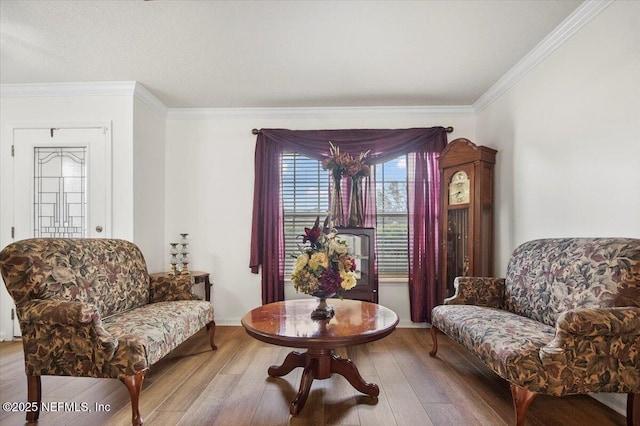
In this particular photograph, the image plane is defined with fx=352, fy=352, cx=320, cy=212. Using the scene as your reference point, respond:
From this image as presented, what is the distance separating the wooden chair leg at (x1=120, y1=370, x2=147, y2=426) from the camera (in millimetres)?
1927

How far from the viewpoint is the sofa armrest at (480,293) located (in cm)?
286

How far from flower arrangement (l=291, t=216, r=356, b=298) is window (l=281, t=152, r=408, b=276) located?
1828mm

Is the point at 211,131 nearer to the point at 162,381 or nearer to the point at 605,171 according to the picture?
the point at 162,381

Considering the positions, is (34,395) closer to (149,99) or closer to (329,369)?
(329,369)

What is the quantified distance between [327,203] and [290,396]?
89.5 inches

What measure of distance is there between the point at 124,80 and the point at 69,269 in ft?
6.44

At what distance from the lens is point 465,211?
11.4 ft

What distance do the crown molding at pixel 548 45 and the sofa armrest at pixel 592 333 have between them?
72.8 inches

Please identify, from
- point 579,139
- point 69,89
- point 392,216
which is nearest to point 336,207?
point 392,216

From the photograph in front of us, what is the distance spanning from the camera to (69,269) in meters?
2.37

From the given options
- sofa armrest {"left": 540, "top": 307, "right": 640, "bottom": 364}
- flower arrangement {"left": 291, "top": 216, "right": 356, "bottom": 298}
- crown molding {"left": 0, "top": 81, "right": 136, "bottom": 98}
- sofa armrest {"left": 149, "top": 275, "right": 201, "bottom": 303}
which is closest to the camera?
sofa armrest {"left": 540, "top": 307, "right": 640, "bottom": 364}

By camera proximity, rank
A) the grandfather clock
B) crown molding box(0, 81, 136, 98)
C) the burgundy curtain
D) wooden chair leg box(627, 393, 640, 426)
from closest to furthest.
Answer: wooden chair leg box(627, 393, 640, 426) < the grandfather clock < crown molding box(0, 81, 136, 98) < the burgundy curtain

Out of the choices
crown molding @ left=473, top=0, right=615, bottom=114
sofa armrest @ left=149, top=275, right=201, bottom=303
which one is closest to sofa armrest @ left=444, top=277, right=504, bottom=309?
crown molding @ left=473, top=0, right=615, bottom=114

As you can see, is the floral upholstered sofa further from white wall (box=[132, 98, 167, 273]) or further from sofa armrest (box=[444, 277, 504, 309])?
sofa armrest (box=[444, 277, 504, 309])
